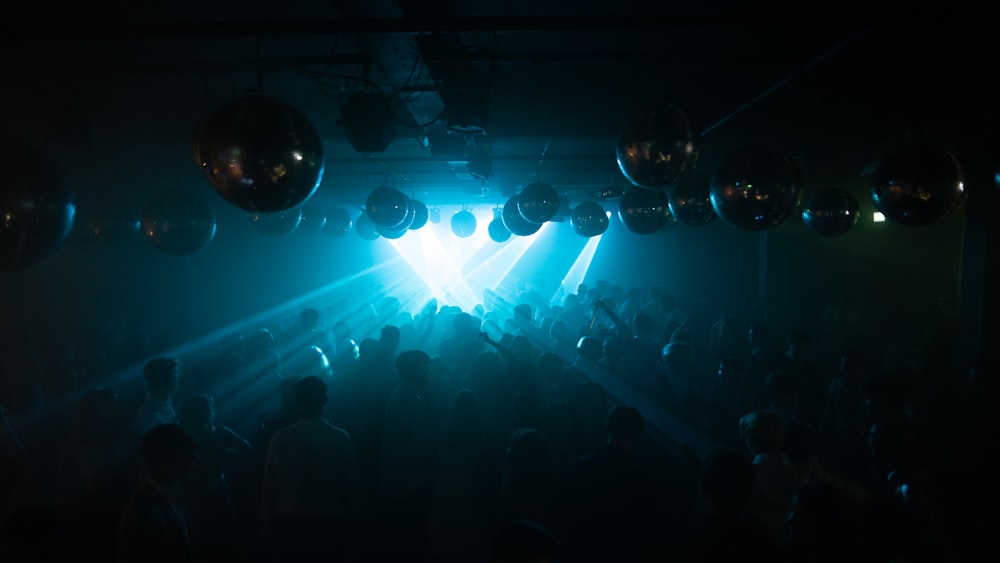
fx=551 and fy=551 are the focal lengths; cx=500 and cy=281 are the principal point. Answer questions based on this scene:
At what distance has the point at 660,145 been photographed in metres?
2.88

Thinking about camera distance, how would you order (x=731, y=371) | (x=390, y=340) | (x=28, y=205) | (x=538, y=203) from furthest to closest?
1. (x=390, y=340)
2. (x=731, y=371)
3. (x=538, y=203)
4. (x=28, y=205)

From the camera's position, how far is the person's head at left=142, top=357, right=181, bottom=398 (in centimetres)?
419

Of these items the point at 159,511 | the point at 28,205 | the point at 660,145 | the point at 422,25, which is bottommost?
the point at 159,511

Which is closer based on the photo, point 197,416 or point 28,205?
point 28,205

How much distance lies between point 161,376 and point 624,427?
3.47 metres

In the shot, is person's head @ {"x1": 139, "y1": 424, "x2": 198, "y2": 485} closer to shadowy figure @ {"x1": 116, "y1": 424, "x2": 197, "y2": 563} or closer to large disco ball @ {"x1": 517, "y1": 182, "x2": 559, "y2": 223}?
shadowy figure @ {"x1": 116, "y1": 424, "x2": 197, "y2": 563}

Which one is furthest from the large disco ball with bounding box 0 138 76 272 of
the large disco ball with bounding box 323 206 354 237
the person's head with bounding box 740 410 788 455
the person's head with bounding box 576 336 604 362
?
the large disco ball with bounding box 323 206 354 237

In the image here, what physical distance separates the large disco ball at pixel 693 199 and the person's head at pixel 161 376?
4.20 metres

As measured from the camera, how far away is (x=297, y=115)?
88.0 inches

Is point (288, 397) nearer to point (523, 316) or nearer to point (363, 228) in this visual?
point (523, 316)

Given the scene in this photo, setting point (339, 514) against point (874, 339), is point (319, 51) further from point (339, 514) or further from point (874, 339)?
point (874, 339)

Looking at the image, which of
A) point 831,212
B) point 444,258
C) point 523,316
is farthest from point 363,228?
point 444,258

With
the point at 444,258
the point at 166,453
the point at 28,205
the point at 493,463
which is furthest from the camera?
the point at 444,258

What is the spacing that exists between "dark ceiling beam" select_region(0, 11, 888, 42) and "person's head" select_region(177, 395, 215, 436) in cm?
249
